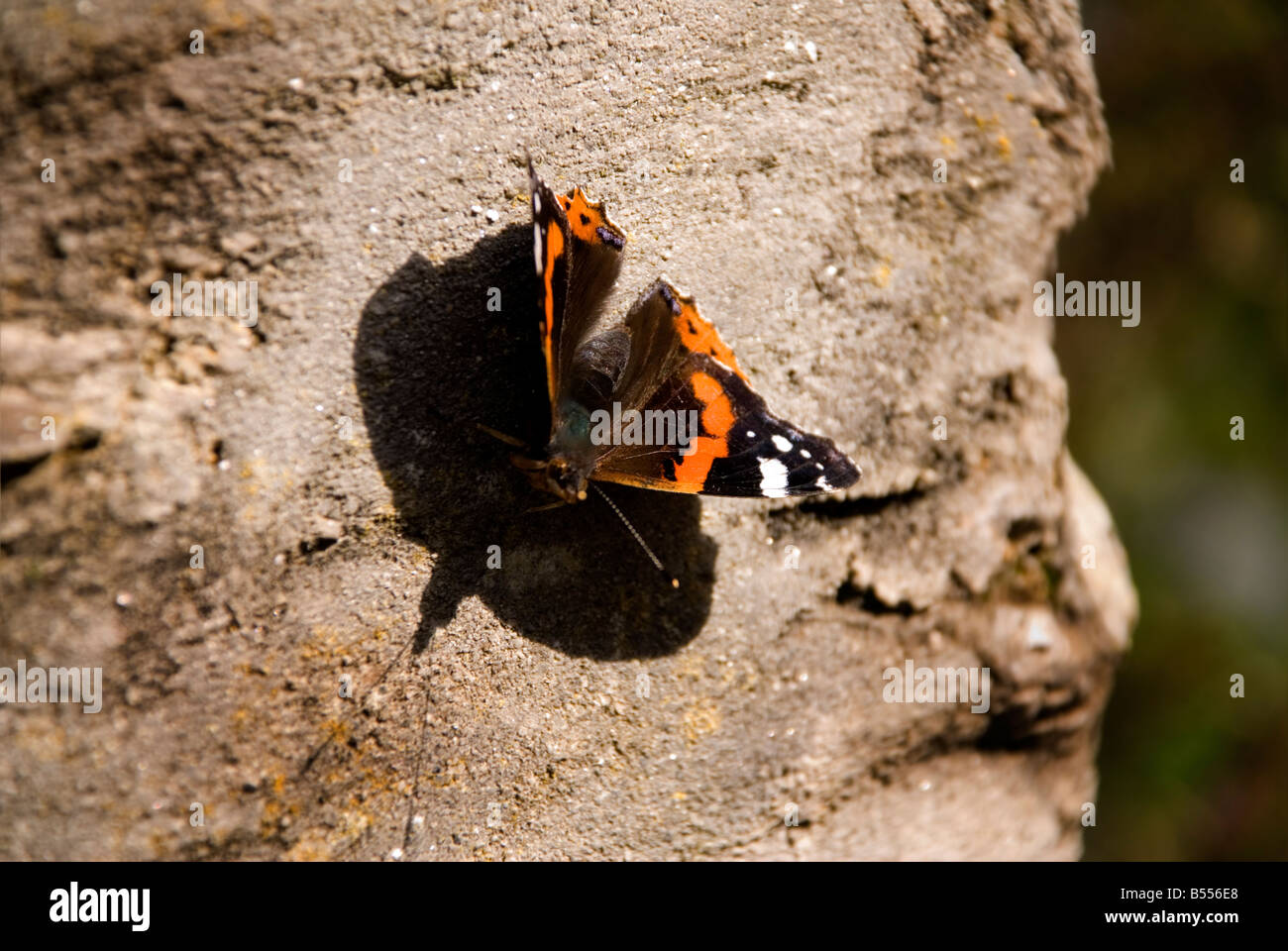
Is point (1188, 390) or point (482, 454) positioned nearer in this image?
point (482, 454)

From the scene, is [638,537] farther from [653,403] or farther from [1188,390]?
[1188,390]

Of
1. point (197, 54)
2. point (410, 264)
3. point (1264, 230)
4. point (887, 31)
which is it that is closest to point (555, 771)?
point (410, 264)

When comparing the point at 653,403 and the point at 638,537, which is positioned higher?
the point at 653,403

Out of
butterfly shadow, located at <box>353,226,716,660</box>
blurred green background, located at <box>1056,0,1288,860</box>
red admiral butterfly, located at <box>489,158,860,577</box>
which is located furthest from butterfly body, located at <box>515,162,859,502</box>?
blurred green background, located at <box>1056,0,1288,860</box>

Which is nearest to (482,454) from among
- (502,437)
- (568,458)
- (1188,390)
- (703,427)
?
(502,437)

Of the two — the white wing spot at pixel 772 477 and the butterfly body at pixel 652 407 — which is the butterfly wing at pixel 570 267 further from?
the white wing spot at pixel 772 477

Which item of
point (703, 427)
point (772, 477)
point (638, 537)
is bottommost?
point (638, 537)

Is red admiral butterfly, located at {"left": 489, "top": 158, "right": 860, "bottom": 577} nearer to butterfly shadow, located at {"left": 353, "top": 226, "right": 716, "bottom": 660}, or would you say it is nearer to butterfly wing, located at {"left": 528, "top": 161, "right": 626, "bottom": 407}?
butterfly wing, located at {"left": 528, "top": 161, "right": 626, "bottom": 407}
